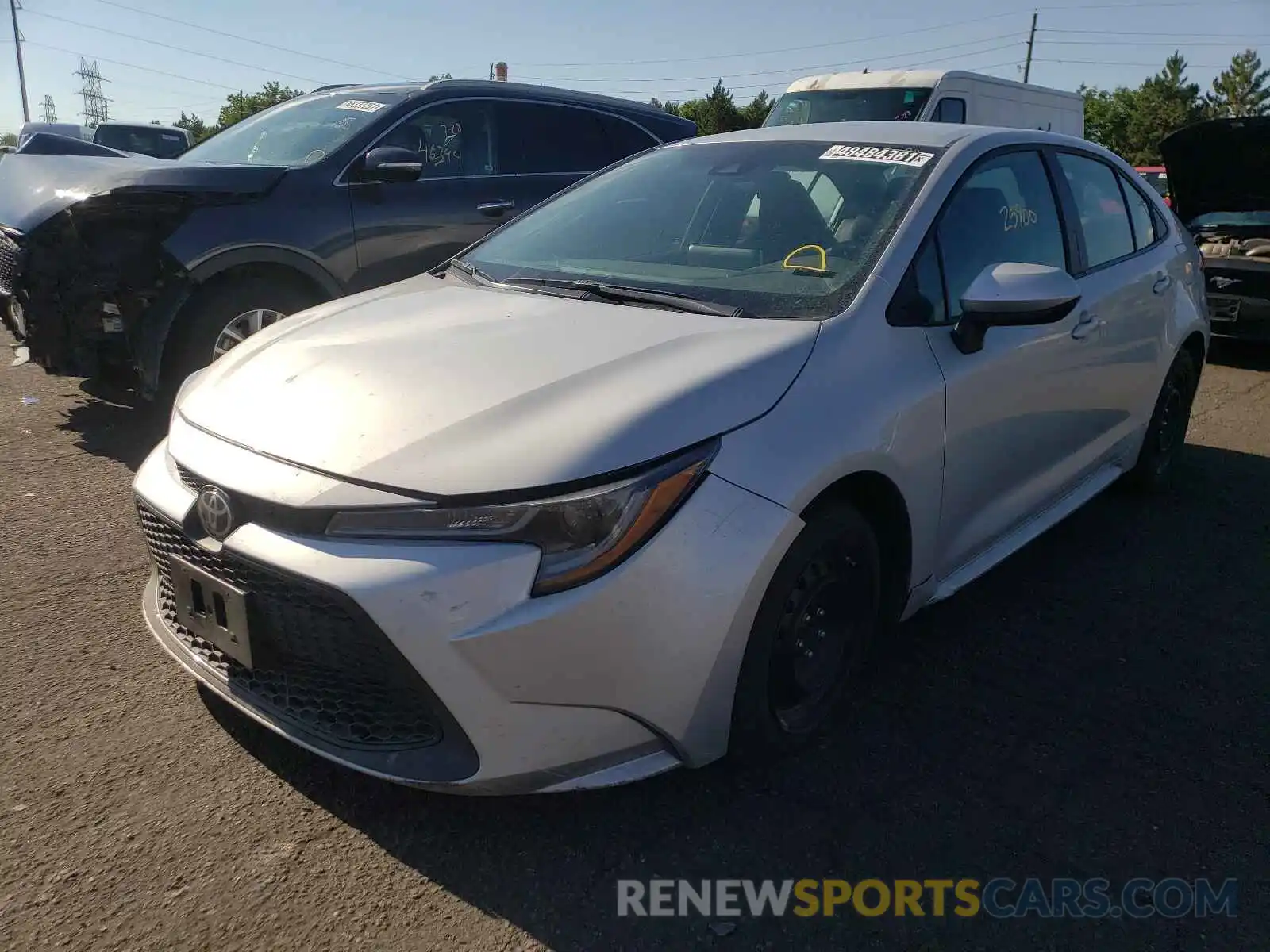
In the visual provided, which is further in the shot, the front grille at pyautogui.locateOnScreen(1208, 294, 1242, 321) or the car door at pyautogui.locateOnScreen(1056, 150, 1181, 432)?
the front grille at pyautogui.locateOnScreen(1208, 294, 1242, 321)

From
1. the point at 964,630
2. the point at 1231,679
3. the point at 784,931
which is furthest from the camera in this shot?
the point at 964,630

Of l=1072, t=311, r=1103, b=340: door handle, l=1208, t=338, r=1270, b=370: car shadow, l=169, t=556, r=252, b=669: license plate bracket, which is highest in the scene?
l=1072, t=311, r=1103, b=340: door handle

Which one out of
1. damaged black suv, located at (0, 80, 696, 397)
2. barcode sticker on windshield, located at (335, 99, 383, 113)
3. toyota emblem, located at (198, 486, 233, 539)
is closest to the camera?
toyota emblem, located at (198, 486, 233, 539)

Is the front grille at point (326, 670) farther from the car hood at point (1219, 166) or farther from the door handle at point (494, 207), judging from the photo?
the car hood at point (1219, 166)

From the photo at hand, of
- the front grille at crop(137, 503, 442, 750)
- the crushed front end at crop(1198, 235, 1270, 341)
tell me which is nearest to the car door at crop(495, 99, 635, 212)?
the front grille at crop(137, 503, 442, 750)

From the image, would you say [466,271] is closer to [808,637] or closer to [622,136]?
[808,637]

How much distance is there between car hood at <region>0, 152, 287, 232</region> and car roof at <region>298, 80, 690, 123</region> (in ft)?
3.56

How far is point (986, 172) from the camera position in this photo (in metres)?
3.16

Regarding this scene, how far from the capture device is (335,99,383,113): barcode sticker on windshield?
5.49 meters

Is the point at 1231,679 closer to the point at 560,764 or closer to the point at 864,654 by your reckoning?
the point at 864,654

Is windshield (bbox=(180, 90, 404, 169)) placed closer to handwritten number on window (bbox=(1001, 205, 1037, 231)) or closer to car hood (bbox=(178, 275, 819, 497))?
car hood (bbox=(178, 275, 819, 497))

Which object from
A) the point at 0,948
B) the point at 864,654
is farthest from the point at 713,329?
the point at 0,948

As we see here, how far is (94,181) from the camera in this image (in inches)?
179

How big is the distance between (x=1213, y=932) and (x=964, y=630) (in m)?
1.32
